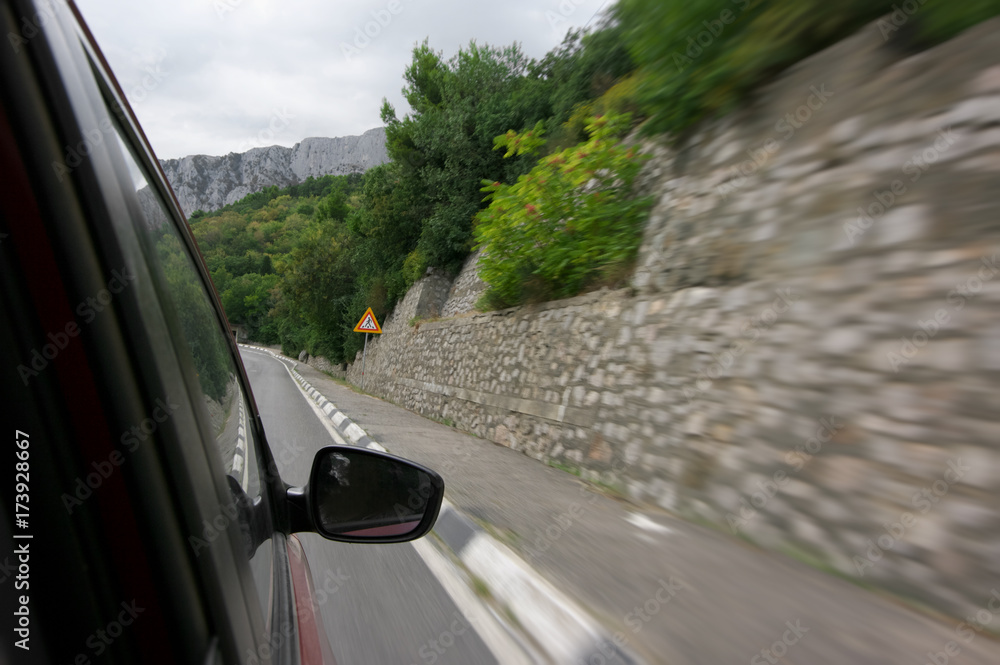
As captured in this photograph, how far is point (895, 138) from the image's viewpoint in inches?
131

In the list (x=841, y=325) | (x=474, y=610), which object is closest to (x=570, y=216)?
(x=841, y=325)

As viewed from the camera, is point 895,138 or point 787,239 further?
point 787,239

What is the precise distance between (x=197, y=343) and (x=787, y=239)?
13.2ft

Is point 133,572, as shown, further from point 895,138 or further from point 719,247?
point 719,247

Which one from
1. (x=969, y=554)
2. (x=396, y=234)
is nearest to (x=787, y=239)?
(x=969, y=554)

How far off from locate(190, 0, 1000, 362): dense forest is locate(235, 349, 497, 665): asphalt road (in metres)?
2.14

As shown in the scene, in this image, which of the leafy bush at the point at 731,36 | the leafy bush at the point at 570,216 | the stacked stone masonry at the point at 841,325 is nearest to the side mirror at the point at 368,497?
the stacked stone masonry at the point at 841,325

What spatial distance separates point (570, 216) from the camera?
8.41 meters

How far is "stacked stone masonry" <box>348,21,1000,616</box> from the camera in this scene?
2820 millimetres

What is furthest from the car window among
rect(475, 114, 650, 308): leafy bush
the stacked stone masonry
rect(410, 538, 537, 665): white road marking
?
rect(475, 114, 650, 308): leafy bush

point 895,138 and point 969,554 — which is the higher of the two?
point 895,138

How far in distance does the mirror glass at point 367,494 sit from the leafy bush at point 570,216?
610 centimetres

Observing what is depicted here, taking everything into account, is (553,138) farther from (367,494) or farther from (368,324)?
(367,494)

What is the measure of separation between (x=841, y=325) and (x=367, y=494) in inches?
127
